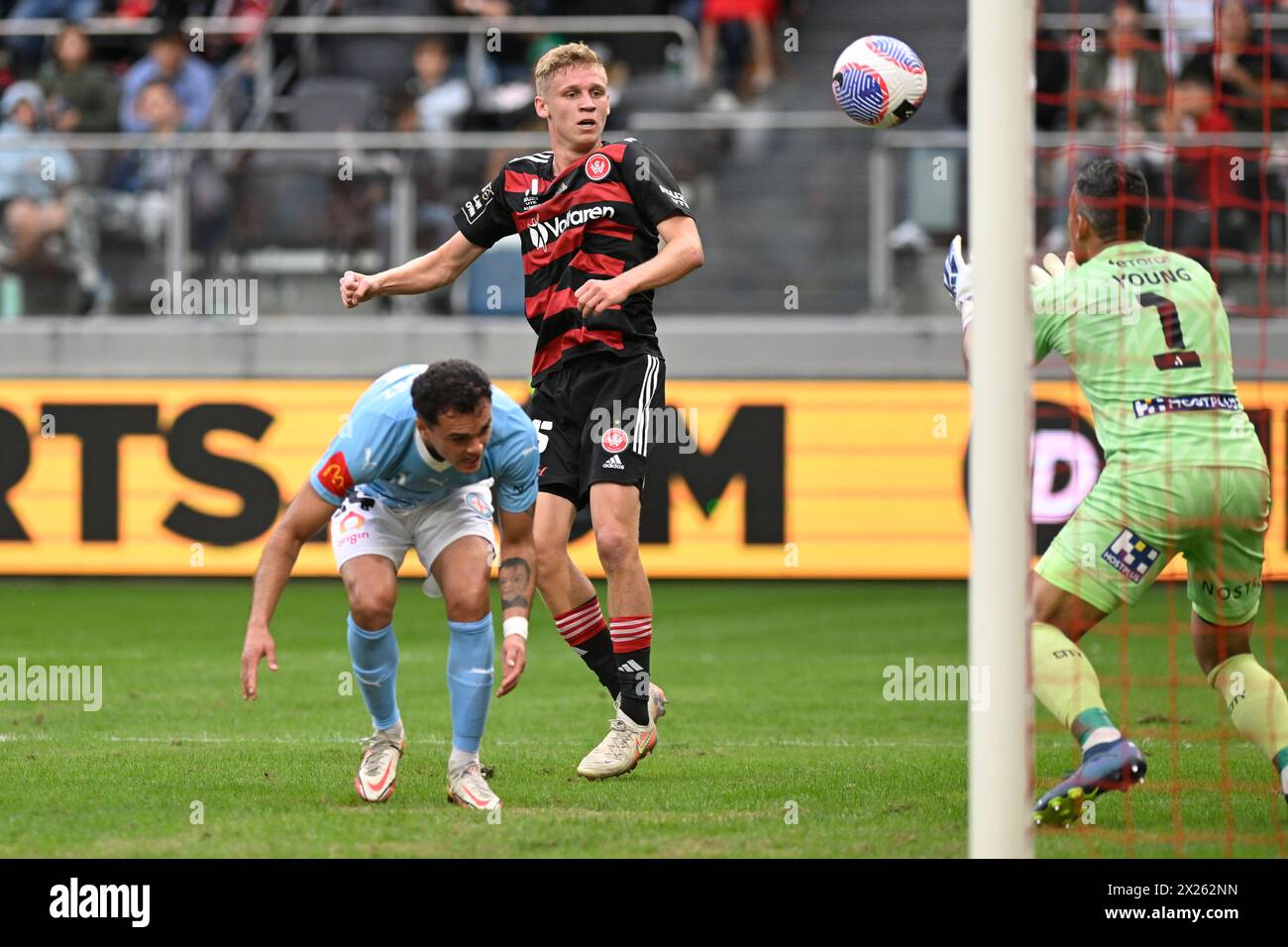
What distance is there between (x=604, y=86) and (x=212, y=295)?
7861mm

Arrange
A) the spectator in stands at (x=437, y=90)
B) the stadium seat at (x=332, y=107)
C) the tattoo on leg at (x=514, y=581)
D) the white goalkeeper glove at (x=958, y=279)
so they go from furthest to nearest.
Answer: the spectator in stands at (x=437, y=90), the stadium seat at (x=332, y=107), the tattoo on leg at (x=514, y=581), the white goalkeeper glove at (x=958, y=279)

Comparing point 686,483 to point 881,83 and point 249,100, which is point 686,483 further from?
point 881,83

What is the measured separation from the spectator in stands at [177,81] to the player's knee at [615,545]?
997 cm

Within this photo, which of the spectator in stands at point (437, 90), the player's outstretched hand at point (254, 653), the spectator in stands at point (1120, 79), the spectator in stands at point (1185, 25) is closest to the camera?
the player's outstretched hand at point (254, 653)

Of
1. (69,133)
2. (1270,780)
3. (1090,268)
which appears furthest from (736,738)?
(69,133)

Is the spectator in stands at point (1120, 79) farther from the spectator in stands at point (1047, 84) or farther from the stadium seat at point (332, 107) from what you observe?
the stadium seat at point (332, 107)

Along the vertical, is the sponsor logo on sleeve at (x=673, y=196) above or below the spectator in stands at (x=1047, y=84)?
below

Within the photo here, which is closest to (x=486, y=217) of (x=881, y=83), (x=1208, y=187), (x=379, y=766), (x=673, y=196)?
(x=673, y=196)

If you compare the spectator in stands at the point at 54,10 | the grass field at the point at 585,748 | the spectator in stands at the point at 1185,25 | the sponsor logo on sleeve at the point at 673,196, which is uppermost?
the spectator in stands at the point at 54,10

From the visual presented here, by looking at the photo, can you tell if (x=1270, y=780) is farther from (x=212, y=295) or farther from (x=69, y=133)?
(x=69, y=133)

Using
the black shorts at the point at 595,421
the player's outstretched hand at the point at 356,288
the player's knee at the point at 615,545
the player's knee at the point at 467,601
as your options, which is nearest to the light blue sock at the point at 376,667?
the player's knee at the point at 467,601

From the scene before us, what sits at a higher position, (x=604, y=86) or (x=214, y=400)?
(x=604, y=86)

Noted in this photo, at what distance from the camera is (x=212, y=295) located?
14.7 meters

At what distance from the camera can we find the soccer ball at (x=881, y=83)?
287 inches
